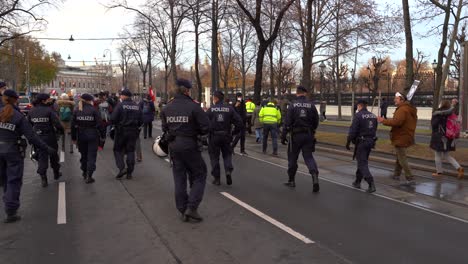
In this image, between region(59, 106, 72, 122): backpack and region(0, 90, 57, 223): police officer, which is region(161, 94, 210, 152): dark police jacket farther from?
region(59, 106, 72, 122): backpack

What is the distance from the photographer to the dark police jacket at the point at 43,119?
8984 mm

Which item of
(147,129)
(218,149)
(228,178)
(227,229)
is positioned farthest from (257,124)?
(227,229)

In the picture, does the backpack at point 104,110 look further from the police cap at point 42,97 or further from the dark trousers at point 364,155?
the dark trousers at point 364,155

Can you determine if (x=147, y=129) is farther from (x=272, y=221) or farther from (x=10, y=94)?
(x=272, y=221)

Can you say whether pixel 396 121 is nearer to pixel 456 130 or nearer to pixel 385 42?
pixel 456 130

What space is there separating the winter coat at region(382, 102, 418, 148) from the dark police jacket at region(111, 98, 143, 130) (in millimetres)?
5370

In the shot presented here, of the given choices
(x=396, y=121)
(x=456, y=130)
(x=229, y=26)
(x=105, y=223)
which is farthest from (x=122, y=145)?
(x=229, y=26)

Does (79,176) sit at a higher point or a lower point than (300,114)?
lower

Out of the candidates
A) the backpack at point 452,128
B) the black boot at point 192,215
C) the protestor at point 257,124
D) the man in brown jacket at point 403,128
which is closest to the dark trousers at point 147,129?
the protestor at point 257,124

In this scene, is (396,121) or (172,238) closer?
(172,238)

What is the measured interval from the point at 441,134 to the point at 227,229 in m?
6.68

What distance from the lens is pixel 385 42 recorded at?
2591 centimetres

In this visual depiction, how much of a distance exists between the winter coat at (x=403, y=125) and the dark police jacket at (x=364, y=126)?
92 centimetres

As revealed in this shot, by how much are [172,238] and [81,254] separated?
110 cm
